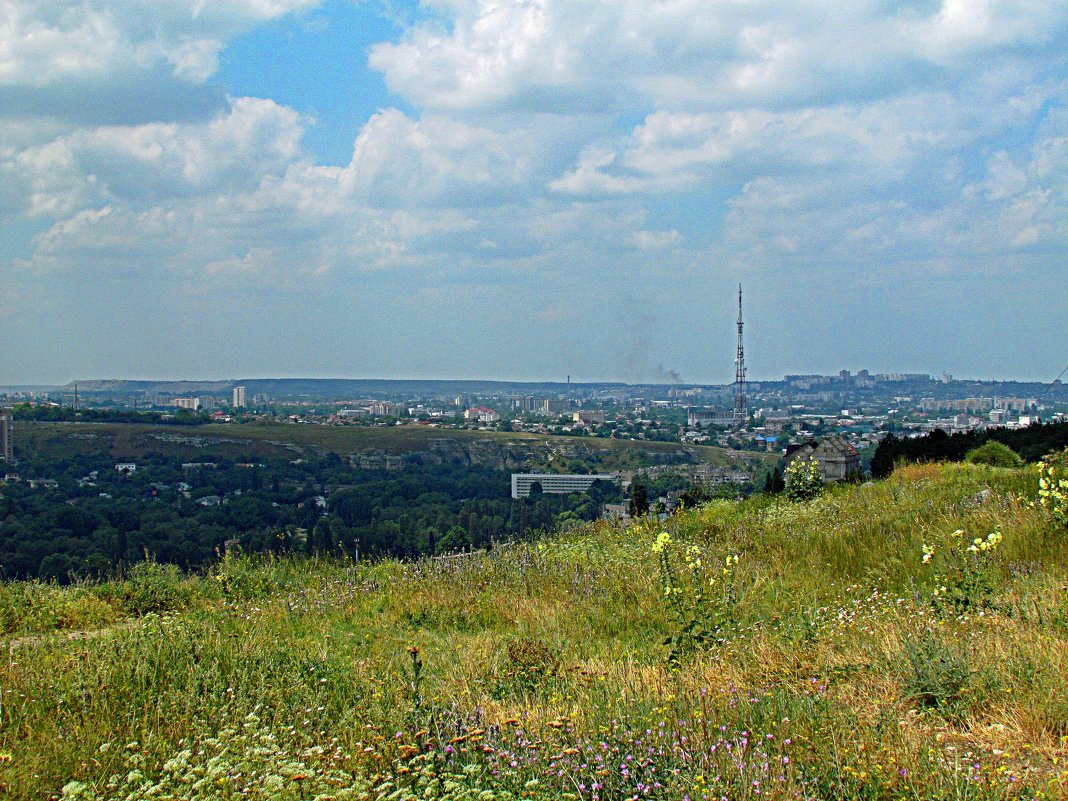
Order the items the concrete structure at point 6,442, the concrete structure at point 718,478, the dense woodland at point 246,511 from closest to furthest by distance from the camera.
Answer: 1. the dense woodland at point 246,511
2. the concrete structure at point 718,478
3. the concrete structure at point 6,442

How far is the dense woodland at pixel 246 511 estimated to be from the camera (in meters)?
14.7

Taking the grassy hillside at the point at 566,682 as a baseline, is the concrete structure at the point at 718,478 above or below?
below

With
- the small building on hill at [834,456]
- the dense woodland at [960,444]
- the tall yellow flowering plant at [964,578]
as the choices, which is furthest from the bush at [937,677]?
the small building on hill at [834,456]

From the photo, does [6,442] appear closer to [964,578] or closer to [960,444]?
[960,444]

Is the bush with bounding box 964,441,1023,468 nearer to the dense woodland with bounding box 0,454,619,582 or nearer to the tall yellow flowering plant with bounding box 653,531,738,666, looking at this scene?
the dense woodland with bounding box 0,454,619,582

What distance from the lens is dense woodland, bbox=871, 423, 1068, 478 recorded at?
62.7 feet

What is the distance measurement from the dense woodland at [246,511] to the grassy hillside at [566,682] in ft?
11.6

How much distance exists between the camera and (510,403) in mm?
112438

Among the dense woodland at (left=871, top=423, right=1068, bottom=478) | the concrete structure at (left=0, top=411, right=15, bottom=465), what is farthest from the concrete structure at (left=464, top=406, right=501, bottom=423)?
the dense woodland at (left=871, top=423, right=1068, bottom=478)

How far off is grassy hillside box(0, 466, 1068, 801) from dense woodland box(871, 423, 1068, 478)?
36.1ft

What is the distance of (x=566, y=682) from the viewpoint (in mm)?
5145

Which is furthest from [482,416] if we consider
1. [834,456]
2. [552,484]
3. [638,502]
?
[638,502]

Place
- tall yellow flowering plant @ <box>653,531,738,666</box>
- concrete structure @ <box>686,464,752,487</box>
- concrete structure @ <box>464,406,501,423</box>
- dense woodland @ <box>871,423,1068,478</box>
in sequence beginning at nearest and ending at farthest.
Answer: tall yellow flowering plant @ <box>653,531,738,666</box> < dense woodland @ <box>871,423,1068,478</box> < concrete structure @ <box>686,464,752,487</box> < concrete structure @ <box>464,406,501,423</box>

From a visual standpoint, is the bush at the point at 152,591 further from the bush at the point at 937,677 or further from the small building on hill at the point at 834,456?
the small building on hill at the point at 834,456
